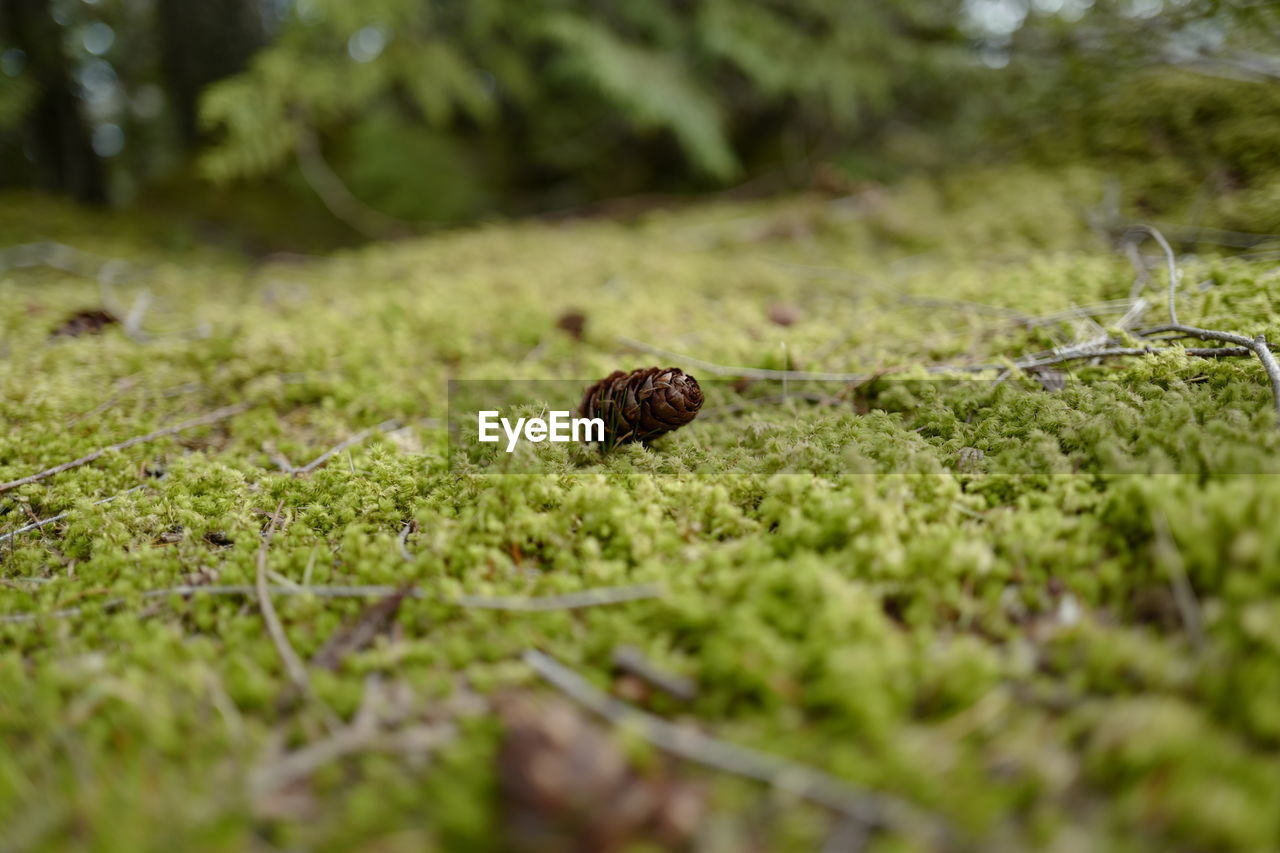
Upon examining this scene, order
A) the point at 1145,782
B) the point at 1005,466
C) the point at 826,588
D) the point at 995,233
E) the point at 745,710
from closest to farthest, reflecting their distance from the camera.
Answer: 1. the point at 1145,782
2. the point at 745,710
3. the point at 826,588
4. the point at 1005,466
5. the point at 995,233

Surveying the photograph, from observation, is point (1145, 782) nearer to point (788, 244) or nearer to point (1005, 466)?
point (1005, 466)

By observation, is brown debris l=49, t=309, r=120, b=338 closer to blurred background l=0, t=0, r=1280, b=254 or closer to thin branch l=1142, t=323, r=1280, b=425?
blurred background l=0, t=0, r=1280, b=254

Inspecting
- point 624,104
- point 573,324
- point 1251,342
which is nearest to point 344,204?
point 624,104

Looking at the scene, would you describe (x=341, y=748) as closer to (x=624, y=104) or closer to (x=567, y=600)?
(x=567, y=600)

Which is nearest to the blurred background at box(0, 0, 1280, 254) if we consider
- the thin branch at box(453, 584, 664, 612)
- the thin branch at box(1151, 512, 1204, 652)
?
the thin branch at box(1151, 512, 1204, 652)

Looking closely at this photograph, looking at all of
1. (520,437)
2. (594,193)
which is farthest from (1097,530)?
(594,193)
